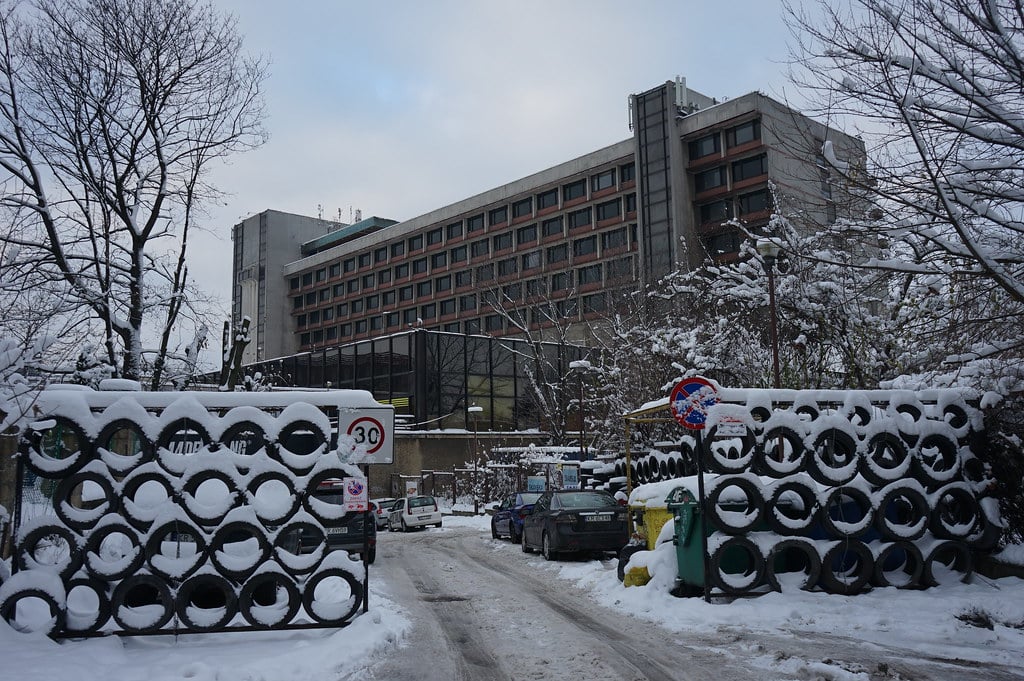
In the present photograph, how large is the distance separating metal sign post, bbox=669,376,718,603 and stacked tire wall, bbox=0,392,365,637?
4.47m

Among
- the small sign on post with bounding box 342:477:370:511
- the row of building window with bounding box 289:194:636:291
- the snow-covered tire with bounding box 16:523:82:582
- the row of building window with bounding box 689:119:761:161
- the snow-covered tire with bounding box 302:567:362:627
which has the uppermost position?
the row of building window with bounding box 689:119:761:161

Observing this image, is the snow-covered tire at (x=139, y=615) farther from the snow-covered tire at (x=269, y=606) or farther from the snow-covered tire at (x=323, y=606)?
the snow-covered tire at (x=323, y=606)

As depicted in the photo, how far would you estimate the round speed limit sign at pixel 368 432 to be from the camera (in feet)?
35.1

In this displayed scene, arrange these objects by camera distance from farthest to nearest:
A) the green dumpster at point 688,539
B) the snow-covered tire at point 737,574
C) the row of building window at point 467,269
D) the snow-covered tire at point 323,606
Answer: the row of building window at point 467,269, the green dumpster at point 688,539, the snow-covered tire at point 737,574, the snow-covered tire at point 323,606

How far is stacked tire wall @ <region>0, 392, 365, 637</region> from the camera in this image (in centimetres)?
944

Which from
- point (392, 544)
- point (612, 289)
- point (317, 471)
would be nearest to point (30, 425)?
point (317, 471)

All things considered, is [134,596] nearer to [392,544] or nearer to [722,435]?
[722,435]

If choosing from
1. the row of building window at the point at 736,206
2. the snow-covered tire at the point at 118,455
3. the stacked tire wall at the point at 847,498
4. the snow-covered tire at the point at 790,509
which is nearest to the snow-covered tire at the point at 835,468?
the stacked tire wall at the point at 847,498

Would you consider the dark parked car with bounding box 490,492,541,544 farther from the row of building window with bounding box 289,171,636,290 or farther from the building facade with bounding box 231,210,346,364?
the building facade with bounding box 231,210,346,364

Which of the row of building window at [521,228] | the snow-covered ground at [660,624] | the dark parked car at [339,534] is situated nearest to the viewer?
the snow-covered ground at [660,624]

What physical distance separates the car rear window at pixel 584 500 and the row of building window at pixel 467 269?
139 ft

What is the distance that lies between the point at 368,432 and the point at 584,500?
8779mm

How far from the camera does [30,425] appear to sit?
9516 millimetres

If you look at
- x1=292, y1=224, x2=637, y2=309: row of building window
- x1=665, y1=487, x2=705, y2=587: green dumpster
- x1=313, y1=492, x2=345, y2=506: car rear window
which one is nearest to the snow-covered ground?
x1=665, y1=487, x2=705, y2=587: green dumpster
